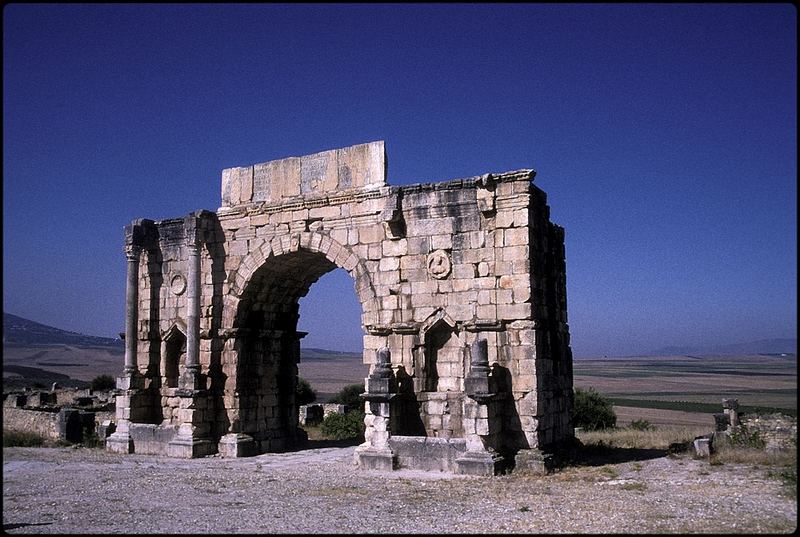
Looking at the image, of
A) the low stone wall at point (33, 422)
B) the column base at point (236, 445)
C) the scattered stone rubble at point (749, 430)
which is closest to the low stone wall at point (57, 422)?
the low stone wall at point (33, 422)

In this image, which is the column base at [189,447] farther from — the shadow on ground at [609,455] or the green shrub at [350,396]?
the green shrub at [350,396]

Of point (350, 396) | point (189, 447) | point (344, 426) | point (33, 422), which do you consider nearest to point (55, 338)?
point (350, 396)

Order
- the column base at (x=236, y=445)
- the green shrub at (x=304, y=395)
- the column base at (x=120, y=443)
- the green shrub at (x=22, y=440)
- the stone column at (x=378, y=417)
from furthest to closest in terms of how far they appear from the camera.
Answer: the green shrub at (x=304, y=395) < the green shrub at (x=22, y=440) < the column base at (x=120, y=443) < the column base at (x=236, y=445) < the stone column at (x=378, y=417)

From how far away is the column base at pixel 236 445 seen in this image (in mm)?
14641

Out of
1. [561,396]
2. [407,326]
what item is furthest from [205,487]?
[561,396]

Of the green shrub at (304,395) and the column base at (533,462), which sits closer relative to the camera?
the column base at (533,462)

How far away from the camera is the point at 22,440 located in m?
16.6

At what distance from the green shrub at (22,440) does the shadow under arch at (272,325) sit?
16.1 ft

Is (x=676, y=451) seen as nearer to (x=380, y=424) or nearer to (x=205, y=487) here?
(x=380, y=424)

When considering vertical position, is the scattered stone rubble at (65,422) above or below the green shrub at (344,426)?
above

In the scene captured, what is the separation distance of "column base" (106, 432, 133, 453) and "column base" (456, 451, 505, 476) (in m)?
7.57

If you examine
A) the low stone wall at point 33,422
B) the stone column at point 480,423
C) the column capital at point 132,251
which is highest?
the column capital at point 132,251

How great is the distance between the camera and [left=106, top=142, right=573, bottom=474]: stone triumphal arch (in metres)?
12.2

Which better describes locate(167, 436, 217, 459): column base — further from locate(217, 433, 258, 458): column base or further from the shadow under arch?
the shadow under arch
